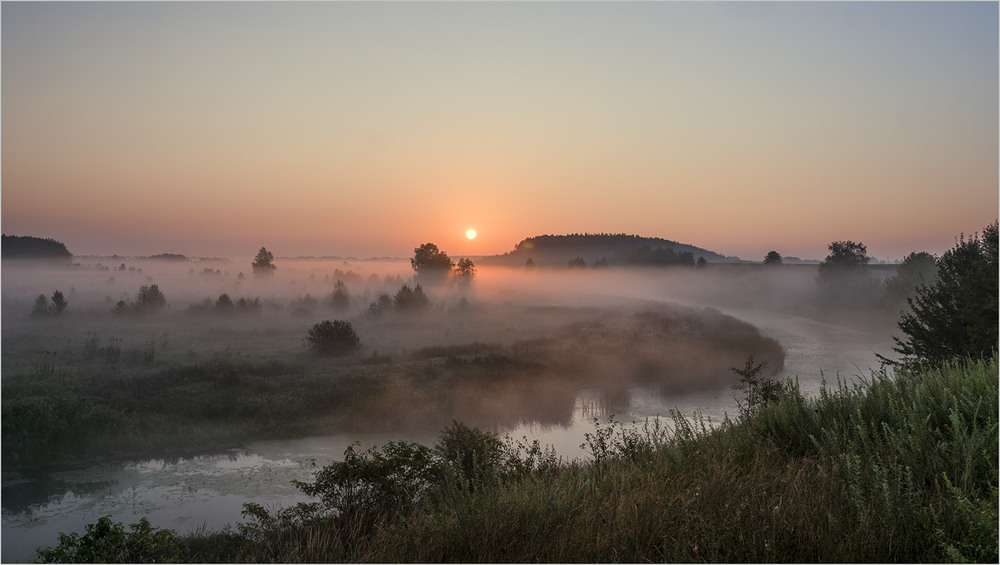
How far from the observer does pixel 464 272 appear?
9244 centimetres

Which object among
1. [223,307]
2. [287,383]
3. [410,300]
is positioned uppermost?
[410,300]

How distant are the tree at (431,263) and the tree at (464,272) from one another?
1.60 m

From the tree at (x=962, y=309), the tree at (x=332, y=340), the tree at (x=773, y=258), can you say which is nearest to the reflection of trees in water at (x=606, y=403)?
the tree at (x=962, y=309)

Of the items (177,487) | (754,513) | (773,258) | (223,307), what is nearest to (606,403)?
(177,487)

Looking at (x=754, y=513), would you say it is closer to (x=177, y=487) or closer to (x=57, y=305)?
(x=177, y=487)

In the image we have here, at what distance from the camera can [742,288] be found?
152875 mm

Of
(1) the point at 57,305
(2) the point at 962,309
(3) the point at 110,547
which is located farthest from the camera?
(1) the point at 57,305

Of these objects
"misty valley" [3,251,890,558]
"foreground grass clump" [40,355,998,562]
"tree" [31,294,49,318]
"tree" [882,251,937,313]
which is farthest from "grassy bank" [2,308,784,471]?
"tree" [882,251,937,313]

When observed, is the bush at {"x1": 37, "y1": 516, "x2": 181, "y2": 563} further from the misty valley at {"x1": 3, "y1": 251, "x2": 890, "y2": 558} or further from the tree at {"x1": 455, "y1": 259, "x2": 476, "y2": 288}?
the tree at {"x1": 455, "y1": 259, "x2": 476, "y2": 288}

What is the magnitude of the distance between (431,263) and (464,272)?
5618mm

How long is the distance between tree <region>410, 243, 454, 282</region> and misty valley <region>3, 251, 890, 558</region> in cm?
520

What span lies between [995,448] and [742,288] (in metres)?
159

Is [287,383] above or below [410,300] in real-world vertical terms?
below

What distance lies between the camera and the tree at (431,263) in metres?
89.9
